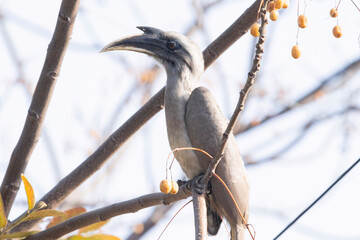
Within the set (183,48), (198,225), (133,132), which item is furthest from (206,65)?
(198,225)

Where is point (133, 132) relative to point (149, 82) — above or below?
below

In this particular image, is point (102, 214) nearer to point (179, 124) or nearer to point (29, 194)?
point (29, 194)

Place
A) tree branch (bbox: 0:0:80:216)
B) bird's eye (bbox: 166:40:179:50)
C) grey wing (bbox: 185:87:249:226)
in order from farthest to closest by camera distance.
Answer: bird's eye (bbox: 166:40:179:50), grey wing (bbox: 185:87:249:226), tree branch (bbox: 0:0:80:216)

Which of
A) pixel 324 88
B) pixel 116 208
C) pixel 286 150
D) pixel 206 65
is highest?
pixel 324 88

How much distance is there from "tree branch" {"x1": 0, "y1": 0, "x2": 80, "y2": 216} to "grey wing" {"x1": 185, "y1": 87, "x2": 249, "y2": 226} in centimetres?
111

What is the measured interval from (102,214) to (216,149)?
43.5 inches

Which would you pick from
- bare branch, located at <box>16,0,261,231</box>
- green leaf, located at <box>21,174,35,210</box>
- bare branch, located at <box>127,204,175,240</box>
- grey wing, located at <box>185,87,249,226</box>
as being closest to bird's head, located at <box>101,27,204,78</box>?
bare branch, located at <box>16,0,261,231</box>

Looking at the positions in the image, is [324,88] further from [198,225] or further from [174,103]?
[198,225]

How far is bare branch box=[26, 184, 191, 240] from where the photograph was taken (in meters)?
3.26

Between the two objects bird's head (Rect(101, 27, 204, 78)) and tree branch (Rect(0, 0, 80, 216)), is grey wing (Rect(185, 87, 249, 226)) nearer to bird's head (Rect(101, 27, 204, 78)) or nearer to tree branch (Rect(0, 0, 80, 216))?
bird's head (Rect(101, 27, 204, 78))

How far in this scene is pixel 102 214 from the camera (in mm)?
3301

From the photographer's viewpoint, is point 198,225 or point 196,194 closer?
point 198,225

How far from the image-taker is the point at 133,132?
4.23m

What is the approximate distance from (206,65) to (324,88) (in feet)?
15.2
